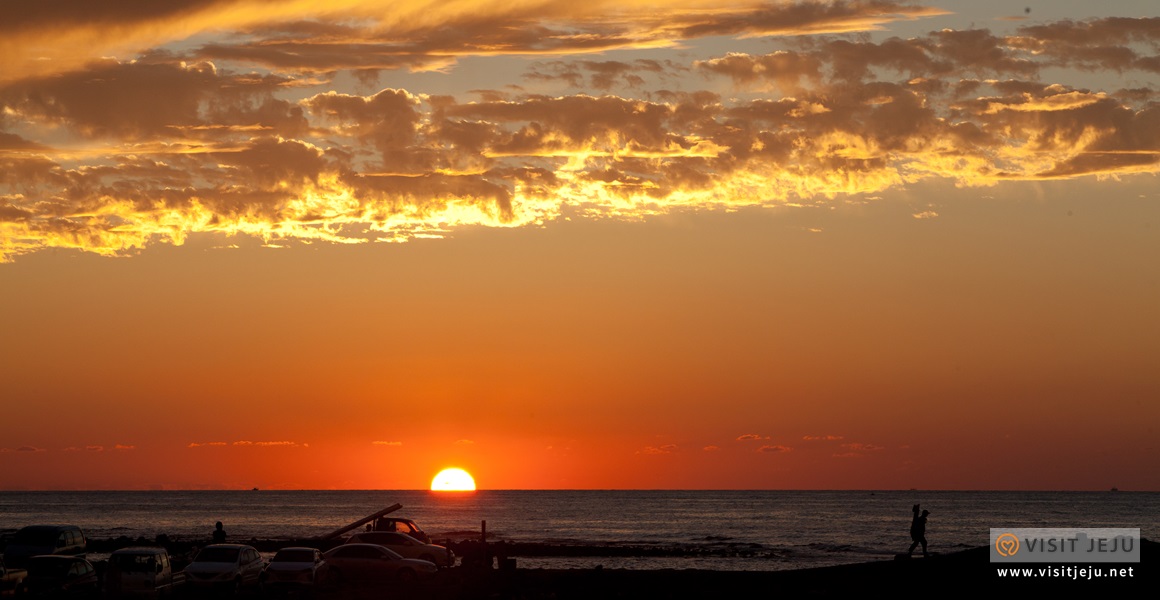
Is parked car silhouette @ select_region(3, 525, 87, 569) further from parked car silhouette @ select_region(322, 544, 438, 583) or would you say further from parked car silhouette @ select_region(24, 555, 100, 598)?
parked car silhouette @ select_region(322, 544, 438, 583)

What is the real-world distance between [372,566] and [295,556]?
4.64 metres

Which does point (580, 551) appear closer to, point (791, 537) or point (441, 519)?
point (791, 537)

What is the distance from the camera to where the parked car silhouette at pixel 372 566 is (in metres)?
46.1

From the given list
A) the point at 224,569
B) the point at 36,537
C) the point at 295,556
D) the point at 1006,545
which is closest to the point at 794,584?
the point at 1006,545

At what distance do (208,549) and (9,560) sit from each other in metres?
9.40

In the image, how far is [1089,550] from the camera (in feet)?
A: 138

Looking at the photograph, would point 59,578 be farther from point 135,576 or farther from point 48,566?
point 135,576

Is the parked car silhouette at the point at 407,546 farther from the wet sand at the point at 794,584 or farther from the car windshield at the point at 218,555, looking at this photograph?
the car windshield at the point at 218,555

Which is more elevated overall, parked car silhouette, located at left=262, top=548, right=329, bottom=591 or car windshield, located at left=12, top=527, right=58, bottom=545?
car windshield, located at left=12, top=527, right=58, bottom=545

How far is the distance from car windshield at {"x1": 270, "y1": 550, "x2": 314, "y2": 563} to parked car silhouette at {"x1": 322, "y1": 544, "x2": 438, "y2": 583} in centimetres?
335

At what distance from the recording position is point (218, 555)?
39500mm

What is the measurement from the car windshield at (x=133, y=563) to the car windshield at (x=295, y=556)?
5.43 metres

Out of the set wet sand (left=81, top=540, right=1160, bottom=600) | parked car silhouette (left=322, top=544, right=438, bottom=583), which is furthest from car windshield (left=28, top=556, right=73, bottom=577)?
parked car silhouette (left=322, top=544, right=438, bottom=583)

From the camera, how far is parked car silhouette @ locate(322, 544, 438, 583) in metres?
46.1
